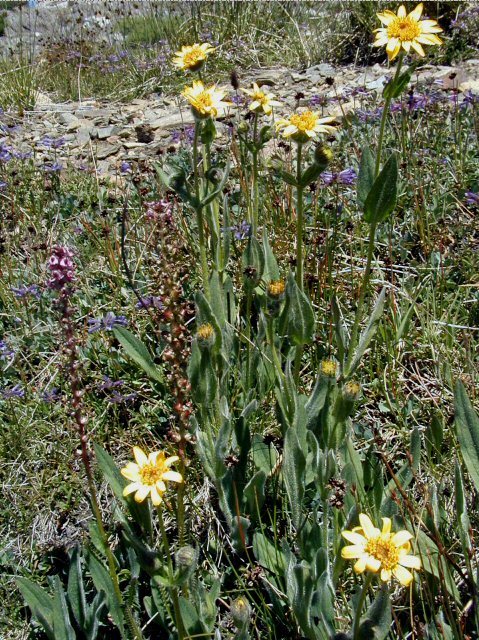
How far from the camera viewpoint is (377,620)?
4.26 ft

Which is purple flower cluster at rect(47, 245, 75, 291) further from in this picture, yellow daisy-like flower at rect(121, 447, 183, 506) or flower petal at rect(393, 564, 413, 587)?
flower petal at rect(393, 564, 413, 587)

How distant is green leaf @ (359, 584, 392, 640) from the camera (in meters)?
1.27

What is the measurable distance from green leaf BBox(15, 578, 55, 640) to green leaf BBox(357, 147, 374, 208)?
1.27 m

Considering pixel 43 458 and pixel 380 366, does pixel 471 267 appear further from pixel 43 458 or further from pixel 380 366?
pixel 43 458

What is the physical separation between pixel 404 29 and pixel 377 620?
4.59 ft

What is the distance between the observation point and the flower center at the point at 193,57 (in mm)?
2105

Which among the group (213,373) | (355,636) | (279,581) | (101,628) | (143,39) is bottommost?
(101,628)

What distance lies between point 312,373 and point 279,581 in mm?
914

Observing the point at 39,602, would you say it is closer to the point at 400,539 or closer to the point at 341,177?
the point at 400,539

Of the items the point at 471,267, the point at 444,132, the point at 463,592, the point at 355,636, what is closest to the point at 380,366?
the point at 471,267

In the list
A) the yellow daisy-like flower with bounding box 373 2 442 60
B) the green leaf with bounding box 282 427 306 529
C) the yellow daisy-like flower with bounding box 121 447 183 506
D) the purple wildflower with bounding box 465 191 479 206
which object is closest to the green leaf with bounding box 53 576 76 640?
the yellow daisy-like flower with bounding box 121 447 183 506

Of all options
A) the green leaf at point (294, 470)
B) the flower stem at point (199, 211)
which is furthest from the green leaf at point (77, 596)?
the flower stem at point (199, 211)

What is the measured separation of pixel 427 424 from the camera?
7.20 ft

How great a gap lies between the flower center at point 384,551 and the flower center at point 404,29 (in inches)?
48.2
